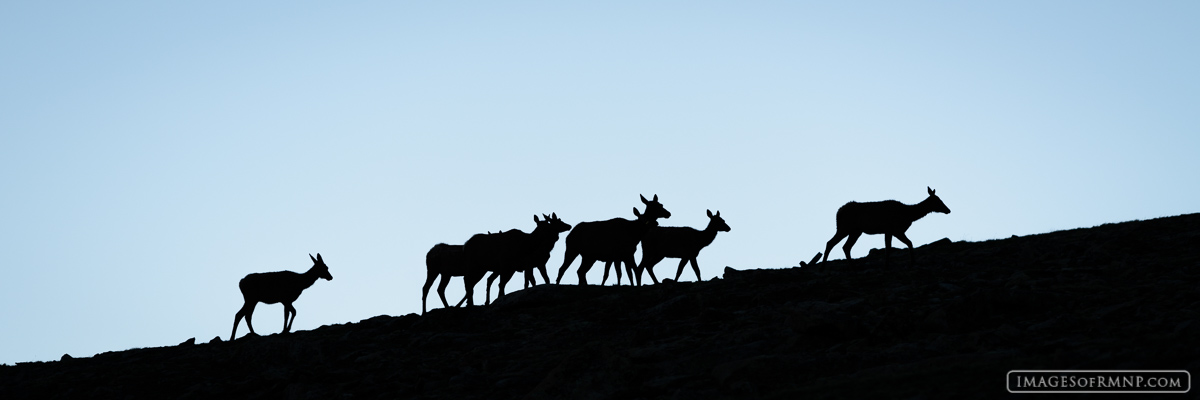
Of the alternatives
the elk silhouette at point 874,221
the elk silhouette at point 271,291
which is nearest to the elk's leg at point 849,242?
the elk silhouette at point 874,221

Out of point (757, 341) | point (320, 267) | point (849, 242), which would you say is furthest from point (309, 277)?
point (757, 341)

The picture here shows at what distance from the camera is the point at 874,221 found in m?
27.8

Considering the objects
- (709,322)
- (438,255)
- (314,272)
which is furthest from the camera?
(314,272)

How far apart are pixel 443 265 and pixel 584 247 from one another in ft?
12.5

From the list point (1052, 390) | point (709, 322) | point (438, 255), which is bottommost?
point (1052, 390)

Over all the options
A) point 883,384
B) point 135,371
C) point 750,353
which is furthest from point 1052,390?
point 135,371

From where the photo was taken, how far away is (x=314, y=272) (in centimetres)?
3303

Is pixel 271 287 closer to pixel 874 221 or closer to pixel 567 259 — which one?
pixel 567 259

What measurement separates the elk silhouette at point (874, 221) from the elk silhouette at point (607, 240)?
4.82m

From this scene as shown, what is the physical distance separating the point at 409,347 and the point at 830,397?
1066cm

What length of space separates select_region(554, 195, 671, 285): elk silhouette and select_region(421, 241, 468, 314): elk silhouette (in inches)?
106

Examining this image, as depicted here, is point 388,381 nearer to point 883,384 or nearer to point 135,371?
point 135,371

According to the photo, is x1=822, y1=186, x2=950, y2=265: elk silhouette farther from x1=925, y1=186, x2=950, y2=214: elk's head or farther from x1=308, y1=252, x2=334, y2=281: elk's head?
x1=308, y1=252, x2=334, y2=281: elk's head

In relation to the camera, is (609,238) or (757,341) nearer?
(757,341)
